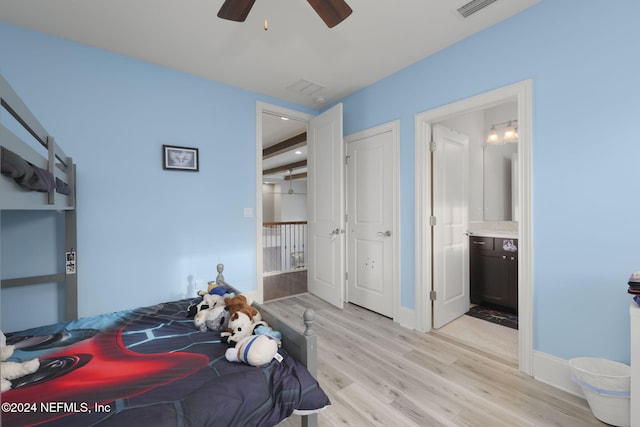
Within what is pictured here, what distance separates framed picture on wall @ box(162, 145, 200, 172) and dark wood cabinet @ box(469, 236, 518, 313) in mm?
3292

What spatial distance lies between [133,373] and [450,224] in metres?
2.87

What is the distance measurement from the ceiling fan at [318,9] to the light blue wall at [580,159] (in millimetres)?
1398

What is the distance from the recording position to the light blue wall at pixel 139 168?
228cm

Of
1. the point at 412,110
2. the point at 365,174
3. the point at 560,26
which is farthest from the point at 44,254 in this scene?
the point at 560,26

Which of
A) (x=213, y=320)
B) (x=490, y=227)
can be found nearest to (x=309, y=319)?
(x=213, y=320)

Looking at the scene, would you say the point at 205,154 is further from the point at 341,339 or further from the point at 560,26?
the point at 560,26

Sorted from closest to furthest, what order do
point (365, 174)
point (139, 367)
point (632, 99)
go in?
point (139, 367)
point (632, 99)
point (365, 174)

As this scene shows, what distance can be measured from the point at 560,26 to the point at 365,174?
1970 mm

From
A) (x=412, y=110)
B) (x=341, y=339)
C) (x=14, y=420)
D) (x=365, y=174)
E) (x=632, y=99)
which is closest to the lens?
(x=14, y=420)

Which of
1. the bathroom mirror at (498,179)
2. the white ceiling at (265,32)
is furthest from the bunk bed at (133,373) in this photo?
the bathroom mirror at (498,179)

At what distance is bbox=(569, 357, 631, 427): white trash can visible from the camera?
1491 mm

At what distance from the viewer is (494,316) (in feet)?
10.1

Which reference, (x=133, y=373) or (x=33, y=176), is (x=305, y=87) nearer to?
(x=33, y=176)

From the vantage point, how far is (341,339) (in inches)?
102
